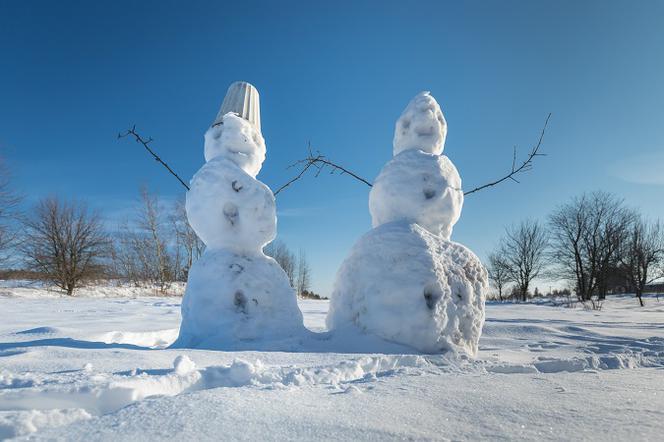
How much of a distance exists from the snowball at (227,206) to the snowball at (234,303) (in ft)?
0.59

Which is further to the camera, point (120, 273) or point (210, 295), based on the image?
point (120, 273)

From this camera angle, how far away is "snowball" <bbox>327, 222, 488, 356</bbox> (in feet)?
9.61

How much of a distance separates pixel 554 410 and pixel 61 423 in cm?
168

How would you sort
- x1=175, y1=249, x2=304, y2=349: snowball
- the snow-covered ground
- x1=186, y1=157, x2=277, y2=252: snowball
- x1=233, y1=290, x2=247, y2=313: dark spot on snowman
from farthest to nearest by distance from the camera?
x1=186, y1=157, x2=277, y2=252: snowball
x1=233, y1=290, x2=247, y2=313: dark spot on snowman
x1=175, y1=249, x2=304, y2=349: snowball
the snow-covered ground

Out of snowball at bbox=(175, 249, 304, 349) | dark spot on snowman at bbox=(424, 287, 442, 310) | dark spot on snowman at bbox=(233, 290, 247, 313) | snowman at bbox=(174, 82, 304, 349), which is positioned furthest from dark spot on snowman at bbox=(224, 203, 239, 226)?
dark spot on snowman at bbox=(424, 287, 442, 310)

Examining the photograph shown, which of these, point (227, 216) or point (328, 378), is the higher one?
point (227, 216)

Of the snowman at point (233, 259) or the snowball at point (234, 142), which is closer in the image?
the snowman at point (233, 259)

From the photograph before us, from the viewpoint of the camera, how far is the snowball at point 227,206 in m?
3.64

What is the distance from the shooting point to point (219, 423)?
3.65 feet

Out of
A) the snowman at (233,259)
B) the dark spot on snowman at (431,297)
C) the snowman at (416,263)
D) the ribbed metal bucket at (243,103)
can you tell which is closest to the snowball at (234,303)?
the snowman at (233,259)

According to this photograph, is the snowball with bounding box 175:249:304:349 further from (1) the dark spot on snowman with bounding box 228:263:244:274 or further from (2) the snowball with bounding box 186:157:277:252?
(2) the snowball with bounding box 186:157:277:252

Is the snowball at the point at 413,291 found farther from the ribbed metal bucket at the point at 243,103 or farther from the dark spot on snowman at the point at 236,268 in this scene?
the ribbed metal bucket at the point at 243,103

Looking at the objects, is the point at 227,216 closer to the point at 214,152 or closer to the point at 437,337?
the point at 214,152

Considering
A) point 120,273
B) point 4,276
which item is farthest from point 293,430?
point 4,276
